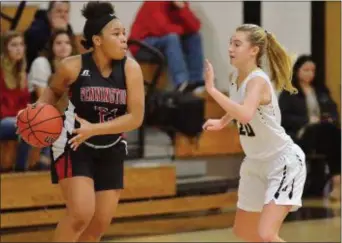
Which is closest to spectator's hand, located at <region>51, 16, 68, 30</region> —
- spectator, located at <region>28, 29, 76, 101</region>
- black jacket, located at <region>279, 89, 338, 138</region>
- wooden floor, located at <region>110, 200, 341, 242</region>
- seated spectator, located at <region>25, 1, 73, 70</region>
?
seated spectator, located at <region>25, 1, 73, 70</region>

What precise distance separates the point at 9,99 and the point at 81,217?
2723 millimetres

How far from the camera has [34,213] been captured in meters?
6.98

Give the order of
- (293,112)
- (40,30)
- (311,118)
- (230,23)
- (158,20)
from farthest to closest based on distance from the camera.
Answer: (230,23) < (311,118) < (293,112) < (158,20) < (40,30)

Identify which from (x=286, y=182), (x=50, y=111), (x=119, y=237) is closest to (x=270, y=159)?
(x=286, y=182)

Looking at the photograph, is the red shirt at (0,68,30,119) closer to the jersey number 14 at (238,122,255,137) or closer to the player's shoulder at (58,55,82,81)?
the player's shoulder at (58,55,82,81)

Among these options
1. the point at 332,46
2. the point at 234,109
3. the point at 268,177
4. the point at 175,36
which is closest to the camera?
the point at 234,109

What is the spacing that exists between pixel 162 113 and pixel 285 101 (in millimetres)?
1452

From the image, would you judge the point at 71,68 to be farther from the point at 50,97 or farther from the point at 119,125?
the point at 119,125

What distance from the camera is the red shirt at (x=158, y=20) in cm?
781

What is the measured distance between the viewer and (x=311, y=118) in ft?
27.7

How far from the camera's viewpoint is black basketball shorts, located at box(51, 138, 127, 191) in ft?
15.0

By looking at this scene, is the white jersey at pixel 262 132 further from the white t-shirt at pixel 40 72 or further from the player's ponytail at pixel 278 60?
the white t-shirt at pixel 40 72

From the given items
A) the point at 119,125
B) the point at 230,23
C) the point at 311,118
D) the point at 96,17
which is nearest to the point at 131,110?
the point at 119,125

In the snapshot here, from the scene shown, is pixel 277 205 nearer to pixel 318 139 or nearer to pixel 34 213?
pixel 34 213
